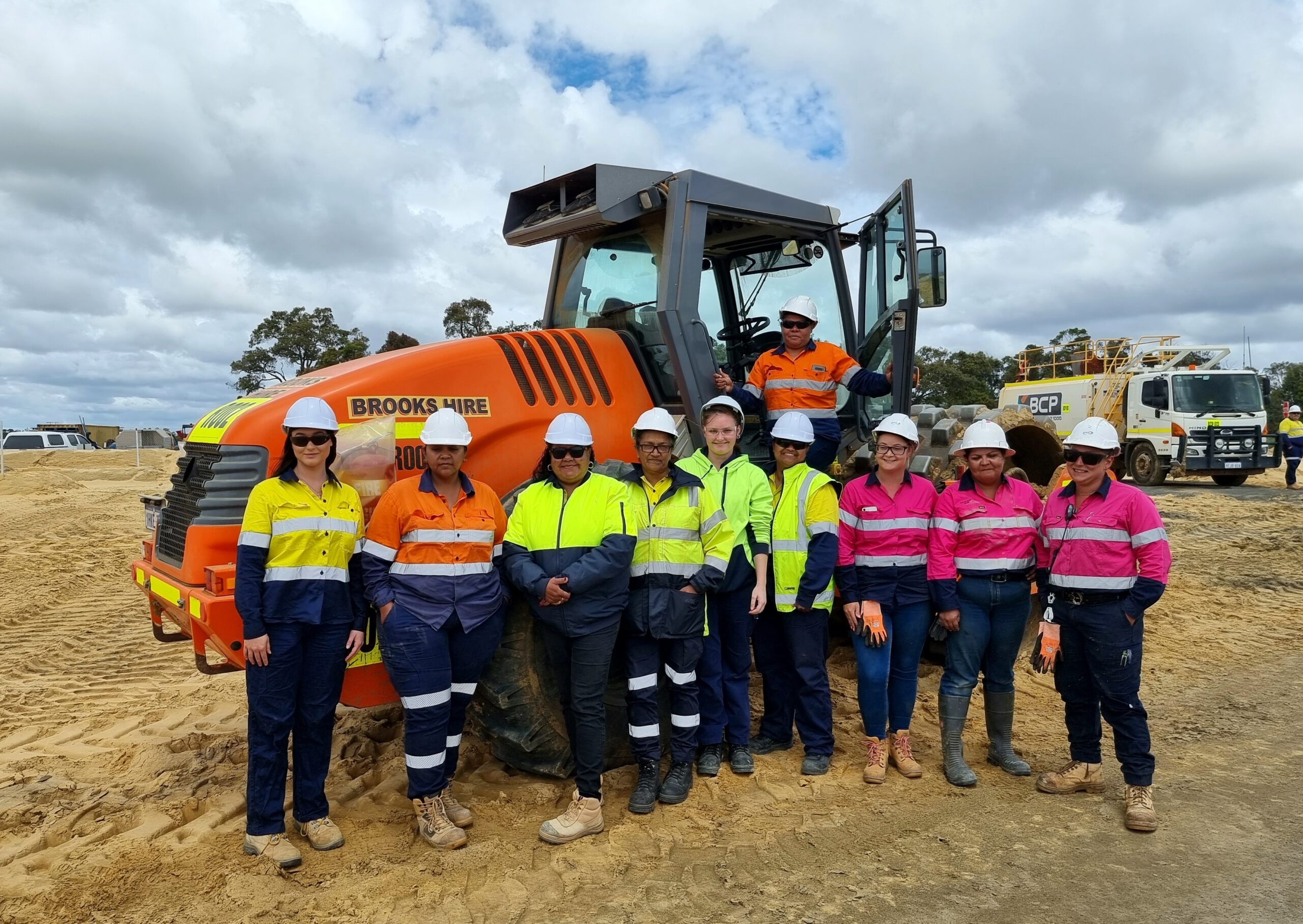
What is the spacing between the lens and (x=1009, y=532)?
406 cm

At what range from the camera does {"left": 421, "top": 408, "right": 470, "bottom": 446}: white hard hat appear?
11.2 feet

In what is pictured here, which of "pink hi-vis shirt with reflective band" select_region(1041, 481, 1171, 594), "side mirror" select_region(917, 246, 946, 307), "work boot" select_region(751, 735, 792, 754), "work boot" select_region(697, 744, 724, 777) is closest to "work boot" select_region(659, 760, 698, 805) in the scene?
"work boot" select_region(697, 744, 724, 777)

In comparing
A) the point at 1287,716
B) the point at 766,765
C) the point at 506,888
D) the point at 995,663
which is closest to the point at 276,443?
the point at 506,888

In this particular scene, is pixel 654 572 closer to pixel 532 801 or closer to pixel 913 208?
pixel 532 801

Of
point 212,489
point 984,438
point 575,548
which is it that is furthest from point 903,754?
point 212,489

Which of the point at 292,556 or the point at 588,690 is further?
the point at 588,690

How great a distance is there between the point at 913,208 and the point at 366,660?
3.53 m

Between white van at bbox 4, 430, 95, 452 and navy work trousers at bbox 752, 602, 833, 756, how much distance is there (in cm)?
2569

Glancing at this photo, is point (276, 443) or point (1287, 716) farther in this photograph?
point (1287, 716)

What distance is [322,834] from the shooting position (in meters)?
3.51

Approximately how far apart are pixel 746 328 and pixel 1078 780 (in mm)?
2997

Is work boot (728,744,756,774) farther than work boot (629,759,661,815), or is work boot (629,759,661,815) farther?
work boot (728,744,756,774)

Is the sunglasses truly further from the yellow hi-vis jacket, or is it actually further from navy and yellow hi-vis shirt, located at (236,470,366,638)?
navy and yellow hi-vis shirt, located at (236,470,366,638)

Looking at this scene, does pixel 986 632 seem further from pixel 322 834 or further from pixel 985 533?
pixel 322 834
